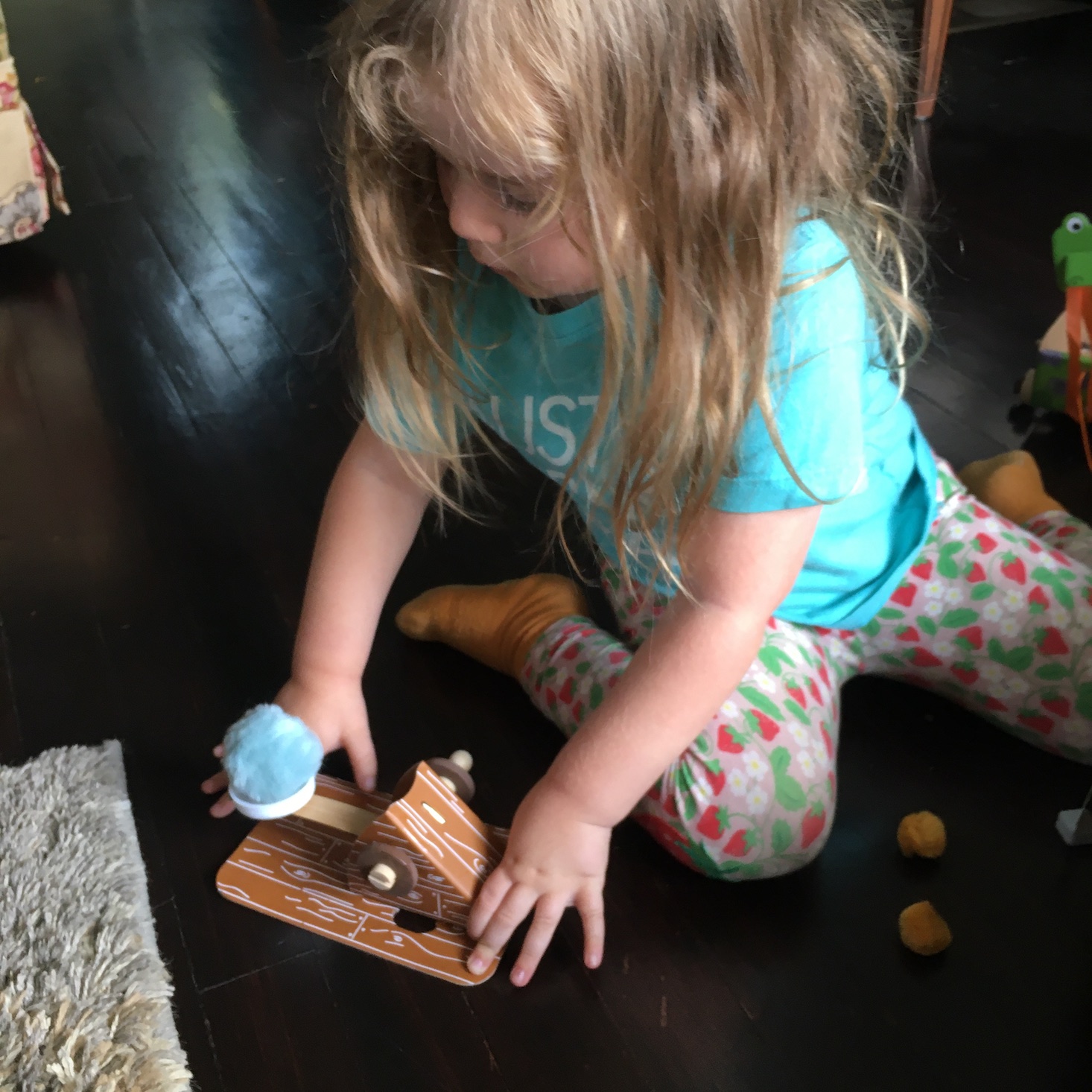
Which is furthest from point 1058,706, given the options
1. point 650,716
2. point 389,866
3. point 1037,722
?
point 389,866

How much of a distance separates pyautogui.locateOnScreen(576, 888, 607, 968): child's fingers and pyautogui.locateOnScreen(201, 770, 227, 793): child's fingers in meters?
0.31

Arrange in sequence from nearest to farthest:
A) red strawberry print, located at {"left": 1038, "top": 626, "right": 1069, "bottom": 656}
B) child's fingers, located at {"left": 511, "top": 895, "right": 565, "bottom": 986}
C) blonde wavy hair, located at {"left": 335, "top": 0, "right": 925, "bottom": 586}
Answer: blonde wavy hair, located at {"left": 335, "top": 0, "right": 925, "bottom": 586}, child's fingers, located at {"left": 511, "top": 895, "right": 565, "bottom": 986}, red strawberry print, located at {"left": 1038, "top": 626, "right": 1069, "bottom": 656}

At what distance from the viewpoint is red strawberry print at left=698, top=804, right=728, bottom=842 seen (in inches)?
29.0

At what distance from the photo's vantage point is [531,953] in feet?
2.31

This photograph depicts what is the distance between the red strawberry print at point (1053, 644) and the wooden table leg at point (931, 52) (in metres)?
1.24

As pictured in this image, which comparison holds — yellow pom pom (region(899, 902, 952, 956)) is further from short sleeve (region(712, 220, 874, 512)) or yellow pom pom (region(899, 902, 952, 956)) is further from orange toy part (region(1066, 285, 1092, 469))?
orange toy part (region(1066, 285, 1092, 469))

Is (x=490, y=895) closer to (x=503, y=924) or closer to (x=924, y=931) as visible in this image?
(x=503, y=924)

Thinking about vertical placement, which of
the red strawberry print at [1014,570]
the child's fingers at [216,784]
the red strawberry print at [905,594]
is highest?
the red strawberry print at [1014,570]

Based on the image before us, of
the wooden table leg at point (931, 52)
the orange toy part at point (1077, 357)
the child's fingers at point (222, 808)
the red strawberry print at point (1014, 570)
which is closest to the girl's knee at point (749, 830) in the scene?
the red strawberry print at point (1014, 570)

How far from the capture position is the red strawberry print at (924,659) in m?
0.84

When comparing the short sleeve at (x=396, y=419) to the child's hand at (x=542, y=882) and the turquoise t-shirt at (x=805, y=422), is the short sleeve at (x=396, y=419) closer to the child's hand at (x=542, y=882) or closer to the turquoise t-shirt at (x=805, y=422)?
the turquoise t-shirt at (x=805, y=422)

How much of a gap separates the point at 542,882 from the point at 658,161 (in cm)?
43

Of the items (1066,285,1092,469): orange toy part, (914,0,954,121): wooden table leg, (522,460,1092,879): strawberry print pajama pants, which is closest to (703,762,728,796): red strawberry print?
(522,460,1092,879): strawberry print pajama pants

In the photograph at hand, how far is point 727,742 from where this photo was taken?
0.75m
